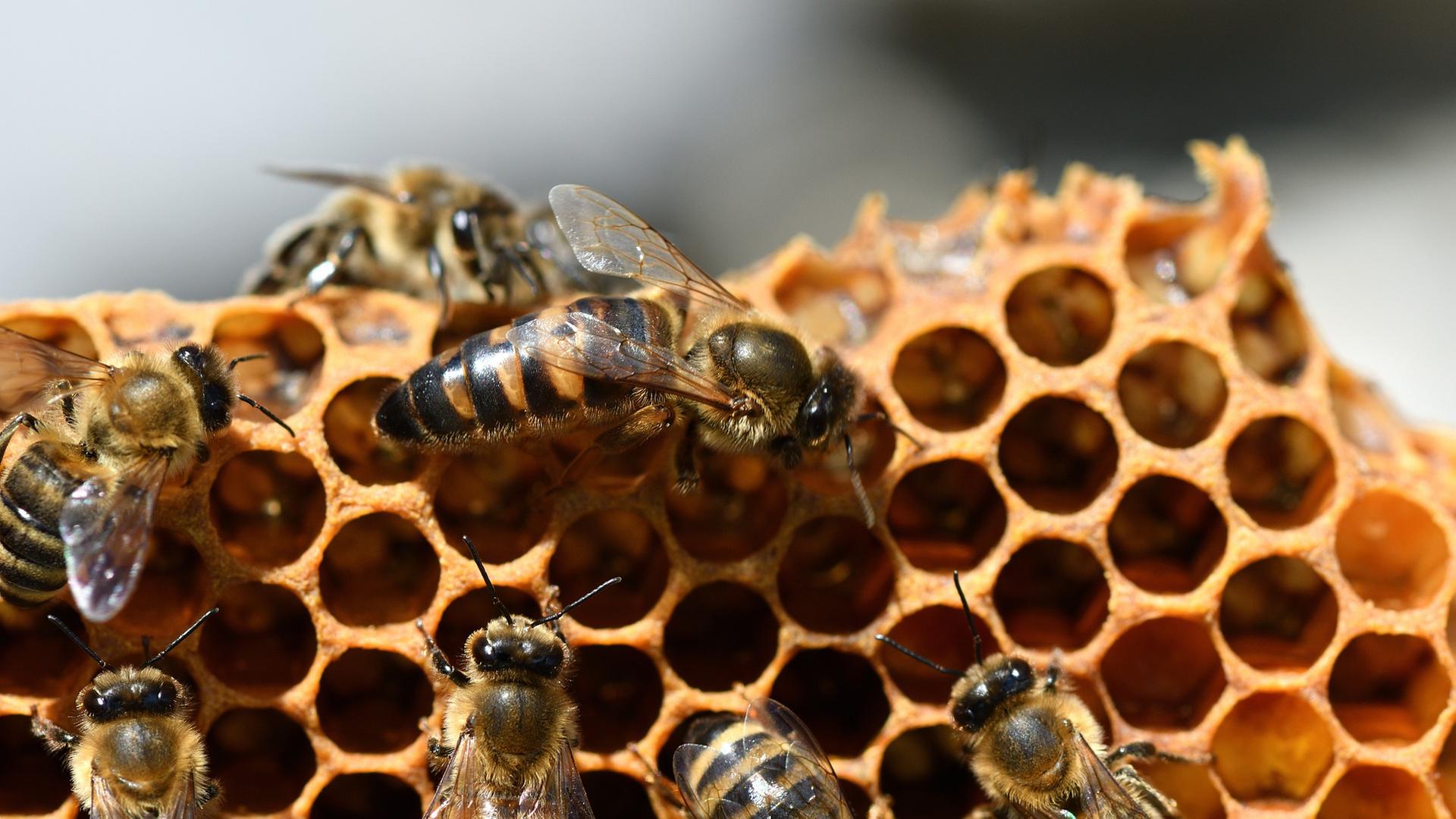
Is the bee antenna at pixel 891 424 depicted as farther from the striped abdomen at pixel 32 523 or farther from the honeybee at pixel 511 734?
the striped abdomen at pixel 32 523

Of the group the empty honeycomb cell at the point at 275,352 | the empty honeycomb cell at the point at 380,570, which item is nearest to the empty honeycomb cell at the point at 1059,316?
the empty honeycomb cell at the point at 380,570

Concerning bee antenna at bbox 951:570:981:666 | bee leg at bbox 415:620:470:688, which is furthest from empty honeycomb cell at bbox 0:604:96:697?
bee antenna at bbox 951:570:981:666

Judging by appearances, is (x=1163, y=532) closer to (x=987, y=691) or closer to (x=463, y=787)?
(x=987, y=691)

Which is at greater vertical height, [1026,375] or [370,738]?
[1026,375]

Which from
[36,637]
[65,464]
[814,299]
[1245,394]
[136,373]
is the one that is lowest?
[36,637]

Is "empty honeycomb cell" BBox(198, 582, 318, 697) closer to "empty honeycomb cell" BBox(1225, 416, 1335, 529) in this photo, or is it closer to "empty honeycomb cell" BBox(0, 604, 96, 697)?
"empty honeycomb cell" BBox(0, 604, 96, 697)

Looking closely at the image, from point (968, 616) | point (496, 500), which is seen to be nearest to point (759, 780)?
point (968, 616)

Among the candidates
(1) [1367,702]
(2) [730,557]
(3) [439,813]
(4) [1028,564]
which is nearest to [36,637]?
(3) [439,813]

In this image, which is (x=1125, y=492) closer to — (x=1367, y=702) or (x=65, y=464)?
(x=1367, y=702)
